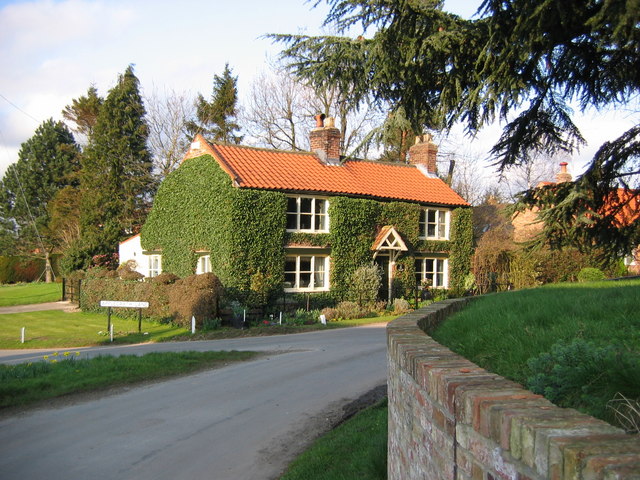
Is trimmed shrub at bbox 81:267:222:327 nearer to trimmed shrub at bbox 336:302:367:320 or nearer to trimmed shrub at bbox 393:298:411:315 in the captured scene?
trimmed shrub at bbox 336:302:367:320

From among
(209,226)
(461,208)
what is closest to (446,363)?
(209,226)

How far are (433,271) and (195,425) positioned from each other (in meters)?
22.5

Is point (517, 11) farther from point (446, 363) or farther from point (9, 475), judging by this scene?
point (9, 475)

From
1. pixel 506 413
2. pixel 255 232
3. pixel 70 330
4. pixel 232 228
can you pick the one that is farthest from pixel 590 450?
pixel 70 330

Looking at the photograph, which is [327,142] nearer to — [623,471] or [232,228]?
[232,228]

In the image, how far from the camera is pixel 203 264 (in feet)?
84.7

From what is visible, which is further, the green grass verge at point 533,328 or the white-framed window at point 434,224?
the white-framed window at point 434,224

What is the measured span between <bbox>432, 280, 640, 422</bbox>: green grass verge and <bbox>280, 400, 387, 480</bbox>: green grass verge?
1511mm

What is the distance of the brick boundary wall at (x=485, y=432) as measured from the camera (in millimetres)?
1775

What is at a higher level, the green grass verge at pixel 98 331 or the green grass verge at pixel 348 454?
the green grass verge at pixel 348 454

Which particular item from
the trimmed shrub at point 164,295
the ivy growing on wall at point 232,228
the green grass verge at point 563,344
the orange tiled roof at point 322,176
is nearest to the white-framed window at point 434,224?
the orange tiled roof at point 322,176

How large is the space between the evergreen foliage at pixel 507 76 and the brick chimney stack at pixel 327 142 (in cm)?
1809

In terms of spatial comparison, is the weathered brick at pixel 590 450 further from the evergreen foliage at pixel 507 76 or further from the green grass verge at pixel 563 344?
the evergreen foliage at pixel 507 76

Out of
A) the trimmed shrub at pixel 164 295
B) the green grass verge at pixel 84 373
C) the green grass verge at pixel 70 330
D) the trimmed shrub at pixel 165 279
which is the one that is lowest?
the green grass verge at pixel 70 330
